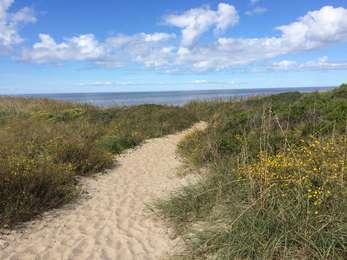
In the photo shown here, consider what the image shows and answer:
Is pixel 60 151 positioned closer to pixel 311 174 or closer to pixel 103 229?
pixel 103 229

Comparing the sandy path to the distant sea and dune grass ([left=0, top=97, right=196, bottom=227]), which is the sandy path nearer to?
dune grass ([left=0, top=97, right=196, bottom=227])

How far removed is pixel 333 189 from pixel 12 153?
280 inches

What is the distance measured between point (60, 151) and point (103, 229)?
4.52 m

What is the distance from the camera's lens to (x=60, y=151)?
11.1m

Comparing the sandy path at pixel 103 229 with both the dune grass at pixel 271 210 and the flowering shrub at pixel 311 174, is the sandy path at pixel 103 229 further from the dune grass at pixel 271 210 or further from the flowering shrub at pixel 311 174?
the flowering shrub at pixel 311 174

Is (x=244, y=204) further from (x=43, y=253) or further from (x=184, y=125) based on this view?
(x=184, y=125)

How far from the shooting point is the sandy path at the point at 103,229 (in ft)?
20.0

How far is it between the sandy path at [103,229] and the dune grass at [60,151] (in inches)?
14.7

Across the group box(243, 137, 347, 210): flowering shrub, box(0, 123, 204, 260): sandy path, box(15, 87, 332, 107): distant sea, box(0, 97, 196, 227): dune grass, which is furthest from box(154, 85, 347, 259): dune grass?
box(15, 87, 332, 107): distant sea

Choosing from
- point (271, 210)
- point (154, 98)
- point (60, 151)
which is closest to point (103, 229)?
point (271, 210)

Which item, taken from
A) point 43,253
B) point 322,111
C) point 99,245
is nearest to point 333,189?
point 99,245

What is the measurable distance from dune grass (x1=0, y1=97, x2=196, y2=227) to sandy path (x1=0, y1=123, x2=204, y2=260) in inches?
14.7

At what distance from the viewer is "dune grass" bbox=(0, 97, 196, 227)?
7.70 meters

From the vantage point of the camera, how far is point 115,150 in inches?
574
